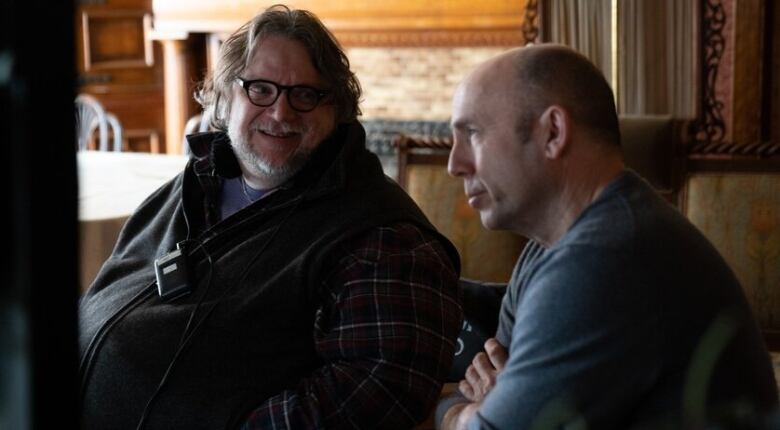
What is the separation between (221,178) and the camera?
226 centimetres

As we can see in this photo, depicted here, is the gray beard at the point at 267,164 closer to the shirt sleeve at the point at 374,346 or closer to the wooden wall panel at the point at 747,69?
the shirt sleeve at the point at 374,346

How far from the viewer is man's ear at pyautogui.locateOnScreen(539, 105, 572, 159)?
A: 1416 mm

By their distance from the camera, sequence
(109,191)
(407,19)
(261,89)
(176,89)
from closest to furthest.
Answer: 1. (261,89)
2. (109,191)
3. (407,19)
4. (176,89)

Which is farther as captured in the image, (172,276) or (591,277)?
(172,276)

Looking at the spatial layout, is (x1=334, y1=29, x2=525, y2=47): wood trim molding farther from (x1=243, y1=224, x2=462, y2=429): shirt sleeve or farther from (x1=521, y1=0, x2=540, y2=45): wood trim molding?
(x1=243, y1=224, x2=462, y2=429): shirt sleeve

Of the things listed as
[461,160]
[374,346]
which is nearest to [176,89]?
[374,346]

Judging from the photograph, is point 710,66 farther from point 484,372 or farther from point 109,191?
point 484,372

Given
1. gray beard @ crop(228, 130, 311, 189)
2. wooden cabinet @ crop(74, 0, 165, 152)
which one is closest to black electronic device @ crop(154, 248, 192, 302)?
gray beard @ crop(228, 130, 311, 189)

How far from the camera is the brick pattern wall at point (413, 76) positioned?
6.80 metres

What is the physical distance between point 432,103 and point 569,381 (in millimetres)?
5640

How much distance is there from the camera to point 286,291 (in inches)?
75.5

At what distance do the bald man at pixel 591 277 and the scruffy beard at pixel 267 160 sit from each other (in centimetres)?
70

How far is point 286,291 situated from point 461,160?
54 cm

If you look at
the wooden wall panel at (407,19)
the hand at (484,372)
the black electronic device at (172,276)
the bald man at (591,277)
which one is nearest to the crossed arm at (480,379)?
the hand at (484,372)
